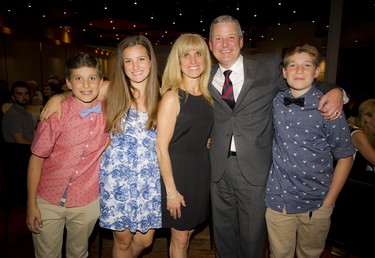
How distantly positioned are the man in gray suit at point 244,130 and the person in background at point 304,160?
10cm

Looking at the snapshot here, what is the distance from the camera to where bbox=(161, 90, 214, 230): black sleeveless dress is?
2.03 metres

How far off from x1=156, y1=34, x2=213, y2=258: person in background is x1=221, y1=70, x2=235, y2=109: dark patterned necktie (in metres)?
0.12

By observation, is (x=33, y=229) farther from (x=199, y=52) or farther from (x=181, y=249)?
(x=199, y=52)

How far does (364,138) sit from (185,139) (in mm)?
1789

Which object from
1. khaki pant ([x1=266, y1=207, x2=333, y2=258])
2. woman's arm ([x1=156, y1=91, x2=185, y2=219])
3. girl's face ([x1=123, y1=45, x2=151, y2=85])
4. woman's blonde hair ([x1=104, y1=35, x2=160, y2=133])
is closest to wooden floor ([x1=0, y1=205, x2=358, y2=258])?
khaki pant ([x1=266, y1=207, x2=333, y2=258])

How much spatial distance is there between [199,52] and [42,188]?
146cm

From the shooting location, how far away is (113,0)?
26.4ft

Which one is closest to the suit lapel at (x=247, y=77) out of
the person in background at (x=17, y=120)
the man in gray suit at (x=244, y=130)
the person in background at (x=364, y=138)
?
the man in gray suit at (x=244, y=130)

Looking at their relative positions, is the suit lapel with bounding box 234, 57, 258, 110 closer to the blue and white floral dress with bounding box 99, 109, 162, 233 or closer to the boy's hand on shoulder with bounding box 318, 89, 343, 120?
the boy's hand on shoulder with bounding box 318, 89, 343, 120

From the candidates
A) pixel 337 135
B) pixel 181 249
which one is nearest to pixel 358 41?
pixel 337 135

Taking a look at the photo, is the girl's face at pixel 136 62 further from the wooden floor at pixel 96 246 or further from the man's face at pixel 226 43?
the wooden floor at pixel 96 246

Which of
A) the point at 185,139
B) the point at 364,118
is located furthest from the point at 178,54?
the point at 364,118

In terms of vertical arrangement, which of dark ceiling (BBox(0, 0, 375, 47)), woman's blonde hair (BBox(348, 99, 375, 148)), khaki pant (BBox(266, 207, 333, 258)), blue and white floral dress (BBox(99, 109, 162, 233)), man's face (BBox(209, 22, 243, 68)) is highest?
dark ceiling (BBox(0, 0, 375, 47))

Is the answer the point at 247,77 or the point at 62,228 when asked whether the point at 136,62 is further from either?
the point at 62,228
